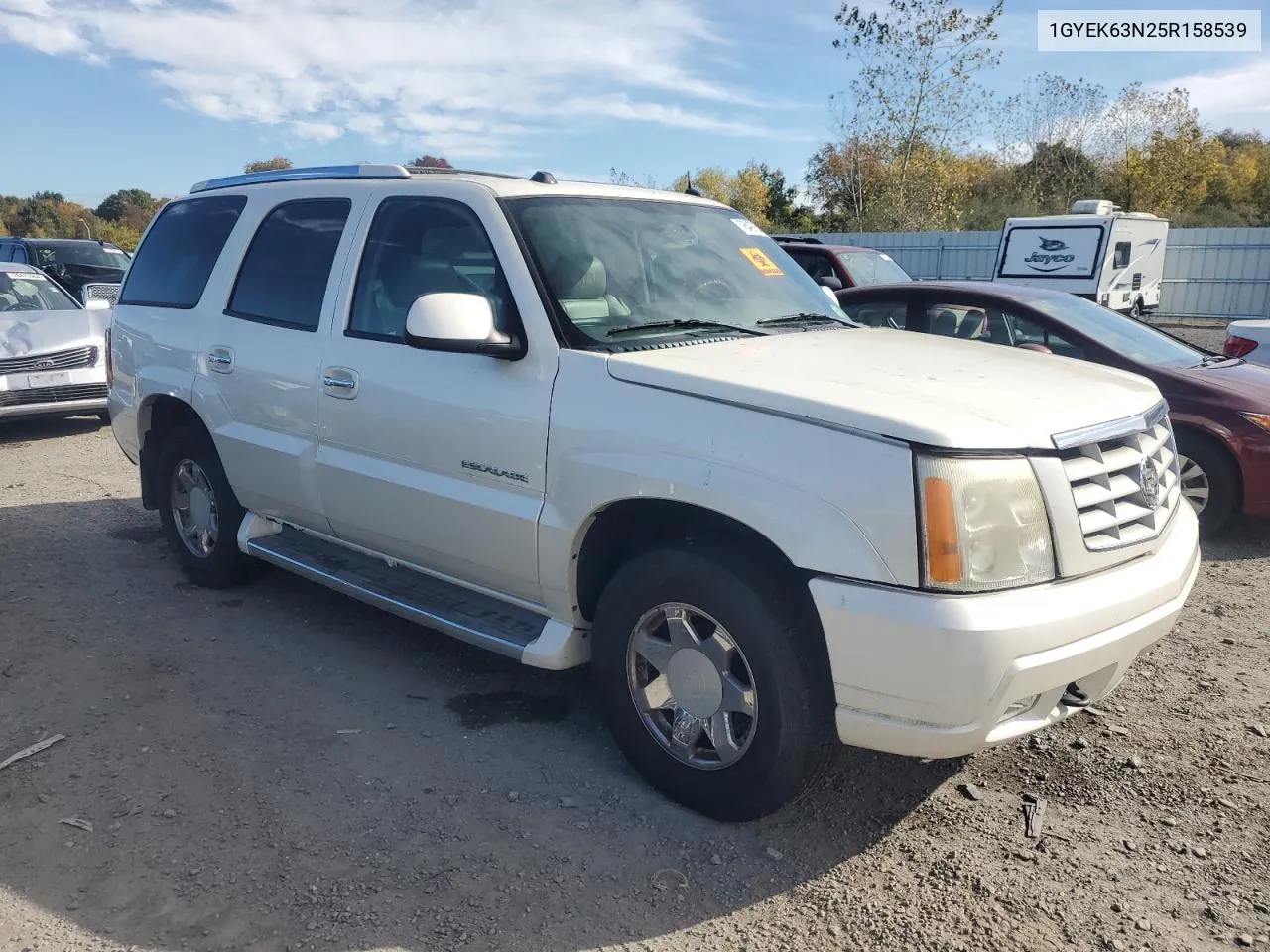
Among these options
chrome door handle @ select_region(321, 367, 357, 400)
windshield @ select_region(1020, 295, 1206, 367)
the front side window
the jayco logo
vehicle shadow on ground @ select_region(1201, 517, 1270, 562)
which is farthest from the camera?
the jayco logo

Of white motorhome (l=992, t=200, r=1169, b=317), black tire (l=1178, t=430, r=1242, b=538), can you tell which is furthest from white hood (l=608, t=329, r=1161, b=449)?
white motorhome (l=992, t=200, r=1169, b=317)

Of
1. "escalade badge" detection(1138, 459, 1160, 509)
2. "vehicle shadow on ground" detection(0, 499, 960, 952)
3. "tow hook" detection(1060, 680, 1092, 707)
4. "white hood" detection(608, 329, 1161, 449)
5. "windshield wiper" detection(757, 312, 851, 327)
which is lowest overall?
"vehicle shadow on ground" detection(0, 499, 960, 952)

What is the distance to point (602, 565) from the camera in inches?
134

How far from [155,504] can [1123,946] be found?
5058mm

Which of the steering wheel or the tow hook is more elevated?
the steering wheel

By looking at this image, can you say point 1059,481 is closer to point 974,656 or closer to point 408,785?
point 974,656

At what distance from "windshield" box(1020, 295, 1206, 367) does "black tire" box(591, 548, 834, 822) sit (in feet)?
14.9

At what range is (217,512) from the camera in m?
5.11

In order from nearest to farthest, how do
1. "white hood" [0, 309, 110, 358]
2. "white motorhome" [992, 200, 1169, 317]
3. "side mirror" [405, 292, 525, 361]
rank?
1. "side mirror" [405, 292, 525, 361]
2. "white hood" [0, 309, 110, 358]
3. "white motorhome" [992, 200, 1169, 317]

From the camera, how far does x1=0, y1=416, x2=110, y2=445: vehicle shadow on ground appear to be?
9.95 meters

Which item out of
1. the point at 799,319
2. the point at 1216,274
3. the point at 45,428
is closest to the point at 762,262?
the point at 799,319

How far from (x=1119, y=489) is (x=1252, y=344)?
6.35m

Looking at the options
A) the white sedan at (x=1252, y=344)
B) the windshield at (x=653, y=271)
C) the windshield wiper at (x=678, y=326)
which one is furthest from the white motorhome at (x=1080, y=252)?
the windshield wiper at (x=678, y=326)

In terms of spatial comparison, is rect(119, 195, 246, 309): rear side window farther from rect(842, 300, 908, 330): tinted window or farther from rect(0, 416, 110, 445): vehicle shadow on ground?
rect(0, 416, 110, 445): vehicle shadow on ground
